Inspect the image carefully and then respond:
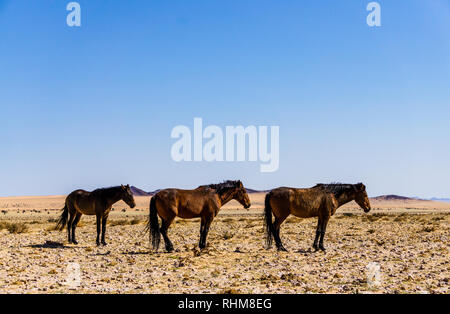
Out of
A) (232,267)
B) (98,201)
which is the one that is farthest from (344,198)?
(98,201)

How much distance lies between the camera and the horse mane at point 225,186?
55.4ft

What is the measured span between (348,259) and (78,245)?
418 inches

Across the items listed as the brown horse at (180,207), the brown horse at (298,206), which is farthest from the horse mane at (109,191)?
the brown horse at (298,206)

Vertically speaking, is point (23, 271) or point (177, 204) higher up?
point (177, 204)

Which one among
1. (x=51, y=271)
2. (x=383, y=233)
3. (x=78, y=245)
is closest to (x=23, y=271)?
(x=51, y=271)

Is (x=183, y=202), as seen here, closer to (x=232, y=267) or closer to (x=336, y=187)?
(x=232, y=267)

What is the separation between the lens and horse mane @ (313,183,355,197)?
1747 cm

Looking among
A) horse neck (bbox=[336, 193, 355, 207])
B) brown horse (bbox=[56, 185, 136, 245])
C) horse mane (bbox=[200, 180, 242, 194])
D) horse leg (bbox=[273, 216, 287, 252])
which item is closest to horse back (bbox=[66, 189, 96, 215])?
brown horse (bbox=[56, 185, 136, 245])

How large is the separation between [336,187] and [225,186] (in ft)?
14.2

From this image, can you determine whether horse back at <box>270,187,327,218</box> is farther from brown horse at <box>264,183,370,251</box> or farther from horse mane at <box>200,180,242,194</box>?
horse mane at <box>200,180,242,194</box>

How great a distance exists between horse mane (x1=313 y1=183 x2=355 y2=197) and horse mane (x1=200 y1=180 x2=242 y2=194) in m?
3.07

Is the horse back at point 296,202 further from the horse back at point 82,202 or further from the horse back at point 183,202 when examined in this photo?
the horse back at point 82,202

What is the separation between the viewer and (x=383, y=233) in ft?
72.4
